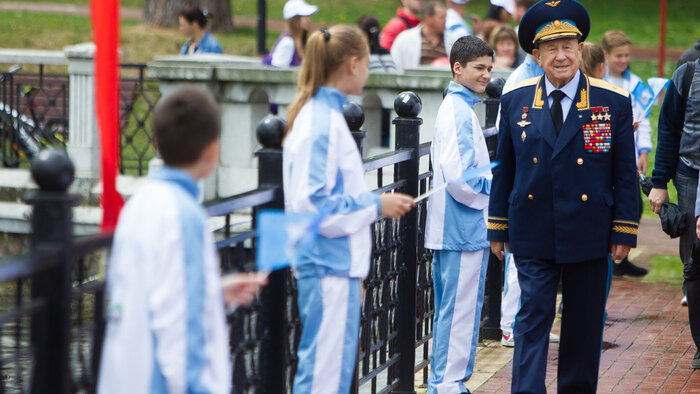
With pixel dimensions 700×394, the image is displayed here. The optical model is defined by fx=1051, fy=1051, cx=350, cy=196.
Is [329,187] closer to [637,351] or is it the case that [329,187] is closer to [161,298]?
[161,298]

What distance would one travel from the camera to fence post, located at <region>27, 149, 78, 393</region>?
293cm

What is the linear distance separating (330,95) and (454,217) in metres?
1.64

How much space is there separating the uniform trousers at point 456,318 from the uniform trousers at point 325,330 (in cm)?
148

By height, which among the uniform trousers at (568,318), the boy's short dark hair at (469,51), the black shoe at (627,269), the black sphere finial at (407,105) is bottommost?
the black shoe at (627,269)

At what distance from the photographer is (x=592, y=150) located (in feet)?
16.1

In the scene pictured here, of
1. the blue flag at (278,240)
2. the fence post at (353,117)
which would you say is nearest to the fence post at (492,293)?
the fence post at (353,117)

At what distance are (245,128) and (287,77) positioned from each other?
713 mm

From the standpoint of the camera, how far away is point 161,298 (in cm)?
286

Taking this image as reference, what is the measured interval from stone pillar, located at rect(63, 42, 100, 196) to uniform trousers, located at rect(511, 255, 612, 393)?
7.26 meters

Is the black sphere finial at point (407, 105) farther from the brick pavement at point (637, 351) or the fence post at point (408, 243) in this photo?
the brick pavement at point (637, 351)

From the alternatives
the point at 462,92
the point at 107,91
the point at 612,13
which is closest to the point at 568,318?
the point at 462,92

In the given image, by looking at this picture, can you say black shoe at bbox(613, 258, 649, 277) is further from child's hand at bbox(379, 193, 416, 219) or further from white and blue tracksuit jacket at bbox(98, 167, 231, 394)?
white and blue tracksuit jacket at bbox(98, 167, 231, 394)

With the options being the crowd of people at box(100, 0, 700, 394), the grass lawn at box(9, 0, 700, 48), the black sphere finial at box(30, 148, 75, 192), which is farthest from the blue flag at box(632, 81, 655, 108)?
the grass lawn at box(9, 0, 700, 48)

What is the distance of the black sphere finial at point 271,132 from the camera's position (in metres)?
4.13
